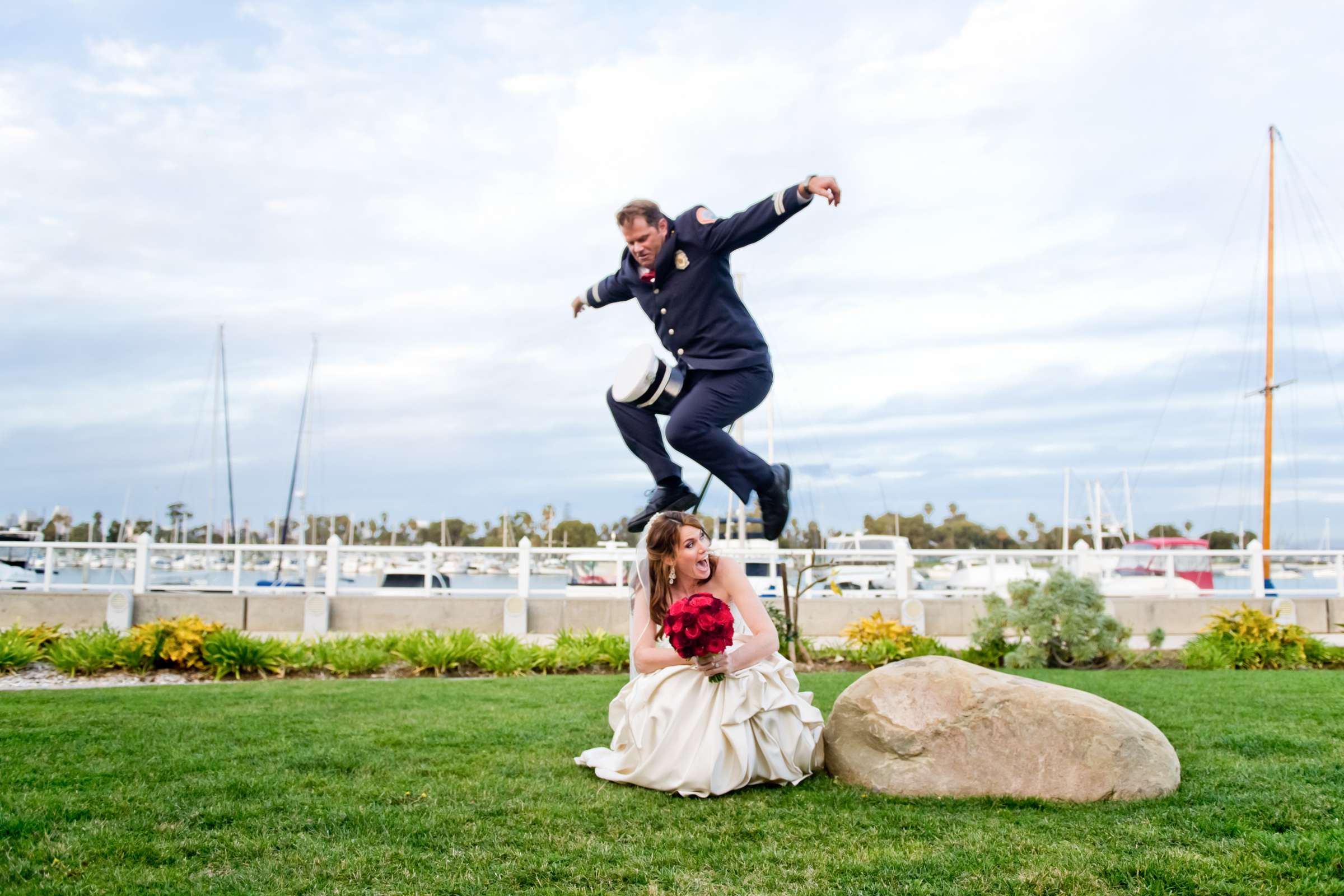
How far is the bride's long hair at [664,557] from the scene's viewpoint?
16.8 ft

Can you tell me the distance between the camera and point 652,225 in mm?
4516

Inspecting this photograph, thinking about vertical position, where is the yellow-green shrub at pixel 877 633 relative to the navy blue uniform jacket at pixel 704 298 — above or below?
below

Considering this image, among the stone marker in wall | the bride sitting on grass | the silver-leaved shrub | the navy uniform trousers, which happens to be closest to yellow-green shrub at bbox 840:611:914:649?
the silver-leaved shrub

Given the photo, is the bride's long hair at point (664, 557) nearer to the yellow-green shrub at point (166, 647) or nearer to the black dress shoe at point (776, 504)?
the black dress shoe at point (776, 504)

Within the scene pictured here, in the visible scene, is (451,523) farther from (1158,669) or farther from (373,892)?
(373,892)

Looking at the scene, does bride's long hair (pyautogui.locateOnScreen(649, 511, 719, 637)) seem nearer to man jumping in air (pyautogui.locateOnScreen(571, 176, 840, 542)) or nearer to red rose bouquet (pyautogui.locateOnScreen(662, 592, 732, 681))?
red rose bouquet (pyautogui.locateOnScreen(662, 592, 732, 681))

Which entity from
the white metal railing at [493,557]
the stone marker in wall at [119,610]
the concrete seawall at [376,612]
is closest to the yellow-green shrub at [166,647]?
the white metal railing at [493,557]

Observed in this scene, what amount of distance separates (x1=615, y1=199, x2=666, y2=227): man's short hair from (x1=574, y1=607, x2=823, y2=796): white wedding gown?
2.23 m

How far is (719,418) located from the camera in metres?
4.43

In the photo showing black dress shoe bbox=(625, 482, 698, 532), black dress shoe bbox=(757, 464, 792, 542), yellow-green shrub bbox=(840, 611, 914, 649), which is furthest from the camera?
yellow-green shrub bbox=(840, 611, 914, 649)

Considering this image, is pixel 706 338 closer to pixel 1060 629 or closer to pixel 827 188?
pixel 827 188

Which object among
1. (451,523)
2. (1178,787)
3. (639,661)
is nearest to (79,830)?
(639,661)

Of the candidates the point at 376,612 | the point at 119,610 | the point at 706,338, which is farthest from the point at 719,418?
the point at 119,610

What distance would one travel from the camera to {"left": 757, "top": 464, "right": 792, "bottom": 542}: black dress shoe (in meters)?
4.66
